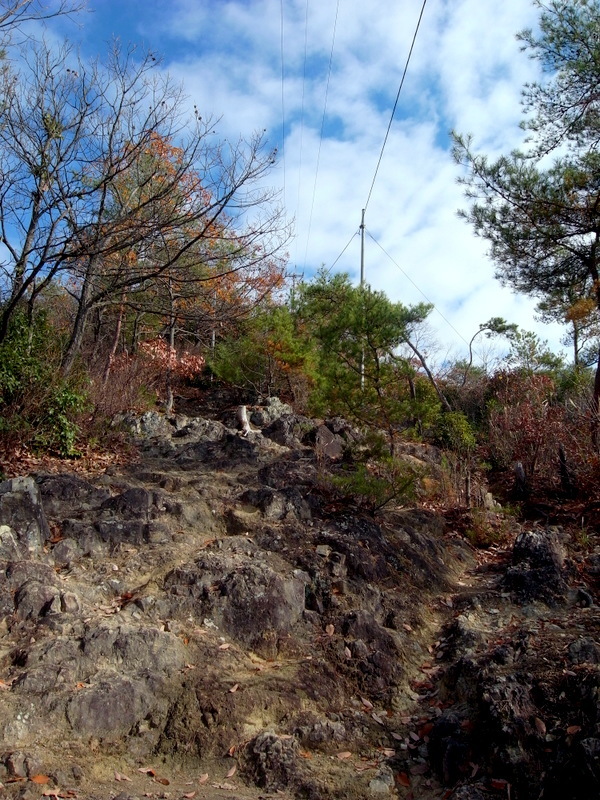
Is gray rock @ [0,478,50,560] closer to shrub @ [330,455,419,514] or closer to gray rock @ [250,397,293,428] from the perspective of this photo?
shrub @ [330,455,419,514]

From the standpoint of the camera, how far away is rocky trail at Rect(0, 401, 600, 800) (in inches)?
129

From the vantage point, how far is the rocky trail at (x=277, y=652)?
10.8 ft

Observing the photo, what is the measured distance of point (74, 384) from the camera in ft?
27.0

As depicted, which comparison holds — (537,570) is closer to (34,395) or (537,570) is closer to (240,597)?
(240,597)

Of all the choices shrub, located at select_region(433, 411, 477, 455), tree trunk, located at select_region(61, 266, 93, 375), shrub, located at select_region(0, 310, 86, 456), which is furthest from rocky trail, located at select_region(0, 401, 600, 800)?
shrub, located at select_region(433, 411, 477, 455)

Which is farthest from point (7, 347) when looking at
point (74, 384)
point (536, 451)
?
point (536, 451)

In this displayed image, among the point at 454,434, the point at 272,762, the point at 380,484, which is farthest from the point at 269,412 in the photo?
the point at 272,762

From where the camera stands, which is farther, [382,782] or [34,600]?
[34,600]

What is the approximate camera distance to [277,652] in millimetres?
4449

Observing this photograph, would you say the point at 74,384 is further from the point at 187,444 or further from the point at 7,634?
the point at 7,634

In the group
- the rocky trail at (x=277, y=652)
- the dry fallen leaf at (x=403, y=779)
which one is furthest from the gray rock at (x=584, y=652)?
the dry fallen leaf at (x=403, y=779)

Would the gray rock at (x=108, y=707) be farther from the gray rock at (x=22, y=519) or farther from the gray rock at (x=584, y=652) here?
the gray rock at (x=584, y=652)

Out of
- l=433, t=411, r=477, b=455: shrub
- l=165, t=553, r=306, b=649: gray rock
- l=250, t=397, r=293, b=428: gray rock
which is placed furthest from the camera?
l=250, t=397, r=293, b=428: gray rock

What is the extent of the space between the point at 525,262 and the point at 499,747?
8724 mm
